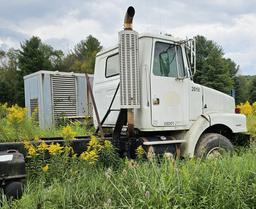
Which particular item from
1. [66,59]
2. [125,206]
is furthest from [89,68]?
[125,206]

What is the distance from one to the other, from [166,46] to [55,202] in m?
3.63

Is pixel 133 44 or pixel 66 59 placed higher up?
pixel 66 59

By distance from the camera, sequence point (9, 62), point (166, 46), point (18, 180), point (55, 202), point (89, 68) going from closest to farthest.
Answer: point (55, 202) < point (18, 180) < point (166, 46) < point (89, 68) < point (9, 62)

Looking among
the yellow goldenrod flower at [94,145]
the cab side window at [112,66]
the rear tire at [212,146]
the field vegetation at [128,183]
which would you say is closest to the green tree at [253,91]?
the rear tire at [212,146]

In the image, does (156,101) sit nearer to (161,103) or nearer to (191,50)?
(161,103)

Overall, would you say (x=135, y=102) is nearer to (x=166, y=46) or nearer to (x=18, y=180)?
(x=166, y=46)

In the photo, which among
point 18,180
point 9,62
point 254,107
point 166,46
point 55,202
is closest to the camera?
point 55,202

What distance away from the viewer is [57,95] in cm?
1204

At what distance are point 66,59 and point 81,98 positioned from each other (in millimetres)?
33923

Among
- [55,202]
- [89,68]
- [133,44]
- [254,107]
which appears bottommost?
[55,202]

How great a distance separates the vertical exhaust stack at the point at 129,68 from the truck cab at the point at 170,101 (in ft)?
0.65

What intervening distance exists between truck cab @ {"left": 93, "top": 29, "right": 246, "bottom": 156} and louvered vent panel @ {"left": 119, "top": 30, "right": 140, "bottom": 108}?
20cm

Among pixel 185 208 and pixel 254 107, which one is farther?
pixel 254 107

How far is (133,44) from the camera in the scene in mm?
5746
